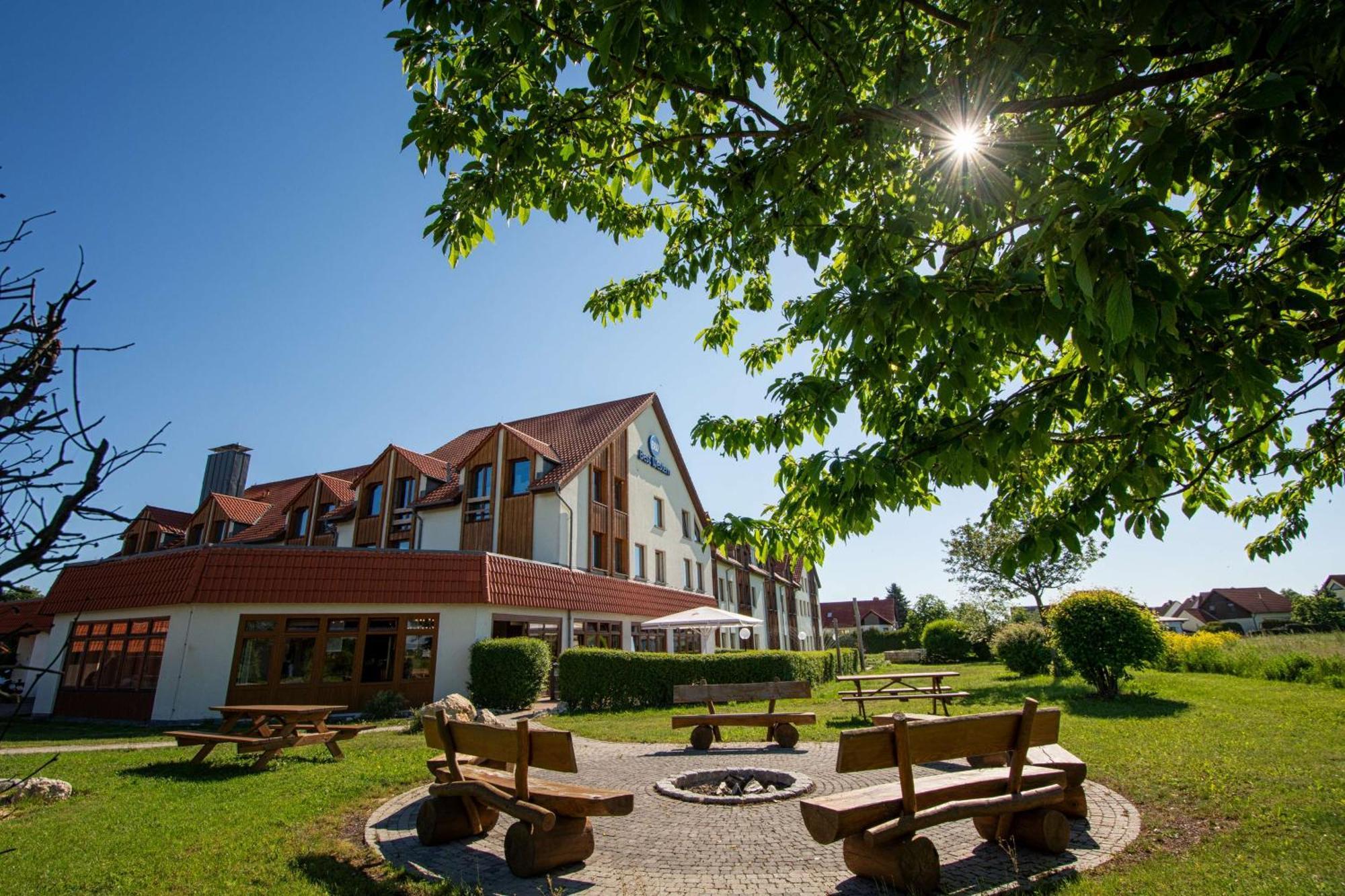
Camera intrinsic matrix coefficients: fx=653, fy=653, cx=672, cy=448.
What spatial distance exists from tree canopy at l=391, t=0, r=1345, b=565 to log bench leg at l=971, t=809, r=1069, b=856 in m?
2.40

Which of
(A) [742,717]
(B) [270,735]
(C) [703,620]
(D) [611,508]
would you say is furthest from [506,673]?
(D) [611,508]

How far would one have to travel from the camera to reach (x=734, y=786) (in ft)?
24.5

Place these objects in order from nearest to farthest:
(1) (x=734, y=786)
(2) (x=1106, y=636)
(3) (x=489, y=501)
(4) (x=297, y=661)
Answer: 1. (1) (x=734, y=786)
2. (2) (x=1106, y=636)
3. (4) (x=297, y=661)
4. (3) (x=489, y=501)

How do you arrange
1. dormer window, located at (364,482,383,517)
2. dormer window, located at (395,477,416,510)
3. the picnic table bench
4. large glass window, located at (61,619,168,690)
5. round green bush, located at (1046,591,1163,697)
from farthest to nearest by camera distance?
dormer window, located at (364,482,383,517)
dormer window, located at (395,477,416,510)
large glass window, located at (61,619,168,690)
round green bush, located at (1046,591,1163,697)
the picnic table bench

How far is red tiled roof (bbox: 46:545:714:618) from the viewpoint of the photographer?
16.7 metres

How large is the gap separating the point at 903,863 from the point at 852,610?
8557 centimetres

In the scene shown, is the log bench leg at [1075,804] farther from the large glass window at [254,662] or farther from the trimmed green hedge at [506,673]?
the large glass window at [254,662]

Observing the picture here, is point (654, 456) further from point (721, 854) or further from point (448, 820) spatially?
point (721, 854)

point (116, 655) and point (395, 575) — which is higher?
point (395, 575)

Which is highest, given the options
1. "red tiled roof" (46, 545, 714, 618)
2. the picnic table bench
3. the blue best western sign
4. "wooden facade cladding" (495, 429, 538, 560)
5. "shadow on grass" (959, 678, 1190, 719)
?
the blue best western sign

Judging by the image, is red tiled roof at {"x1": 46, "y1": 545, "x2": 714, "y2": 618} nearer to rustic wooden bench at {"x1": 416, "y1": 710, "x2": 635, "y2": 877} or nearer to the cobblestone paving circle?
the cobblestone paving circle

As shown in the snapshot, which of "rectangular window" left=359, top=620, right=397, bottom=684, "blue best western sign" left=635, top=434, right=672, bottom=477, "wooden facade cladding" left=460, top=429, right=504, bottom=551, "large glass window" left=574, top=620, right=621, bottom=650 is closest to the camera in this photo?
"rectangular window" left=359, top=620, right=397, bottom=684

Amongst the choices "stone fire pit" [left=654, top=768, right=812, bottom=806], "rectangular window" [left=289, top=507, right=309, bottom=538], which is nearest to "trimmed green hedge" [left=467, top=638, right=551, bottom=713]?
"stone fire pit" [left=654, top=768, right=812, bottom=806]

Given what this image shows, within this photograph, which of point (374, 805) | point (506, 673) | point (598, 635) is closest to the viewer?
point (374, 805)
